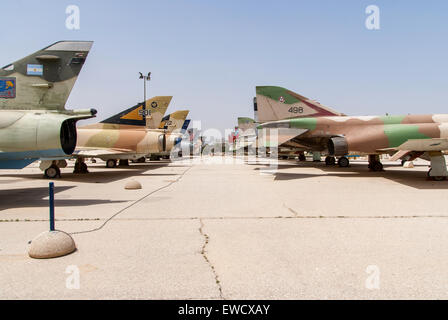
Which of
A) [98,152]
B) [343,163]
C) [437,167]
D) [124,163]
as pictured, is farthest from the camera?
[124,163]

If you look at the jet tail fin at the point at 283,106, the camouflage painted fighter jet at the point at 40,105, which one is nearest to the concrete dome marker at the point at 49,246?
the camouflage painted fighter jet at the point at 40,105

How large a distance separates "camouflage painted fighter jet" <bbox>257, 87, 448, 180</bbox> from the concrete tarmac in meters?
5.70

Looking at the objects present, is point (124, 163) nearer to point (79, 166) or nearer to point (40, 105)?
point (79, 166)

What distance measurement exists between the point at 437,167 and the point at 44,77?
597 inches

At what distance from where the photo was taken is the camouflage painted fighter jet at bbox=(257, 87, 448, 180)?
1306 cm

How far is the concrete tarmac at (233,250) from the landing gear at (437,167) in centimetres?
559

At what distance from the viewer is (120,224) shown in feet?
19.6

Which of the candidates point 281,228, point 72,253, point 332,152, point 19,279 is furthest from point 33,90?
point 332,152

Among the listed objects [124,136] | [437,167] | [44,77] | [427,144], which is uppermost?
[44,77]

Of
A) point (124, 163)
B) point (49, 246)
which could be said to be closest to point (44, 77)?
point (49, 246)

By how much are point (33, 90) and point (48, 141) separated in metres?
1.85

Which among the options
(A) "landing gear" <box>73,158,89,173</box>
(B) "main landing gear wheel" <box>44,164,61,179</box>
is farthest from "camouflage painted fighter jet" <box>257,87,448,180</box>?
(B) "main landing gear wheel" <box>44,164,61,179</box>

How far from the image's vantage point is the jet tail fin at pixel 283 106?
19.5m

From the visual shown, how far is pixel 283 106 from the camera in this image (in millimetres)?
20125
